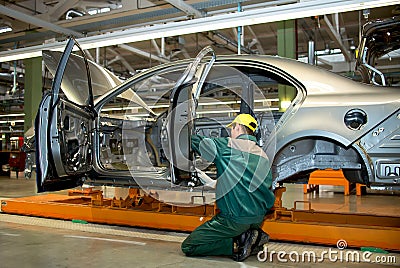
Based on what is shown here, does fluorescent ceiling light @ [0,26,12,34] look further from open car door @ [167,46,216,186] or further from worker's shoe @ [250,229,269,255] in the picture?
worker's shoe @ [250,229,269,255]

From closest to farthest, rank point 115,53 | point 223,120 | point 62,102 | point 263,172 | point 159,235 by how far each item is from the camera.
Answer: point 263,172 < point 62,102 < point 223,120 < point 159,235 < point 115,53

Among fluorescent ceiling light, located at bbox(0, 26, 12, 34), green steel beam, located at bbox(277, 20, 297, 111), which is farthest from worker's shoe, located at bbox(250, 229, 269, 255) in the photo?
fluorescent ceiling light, located at bbox(0, 26, 12, 34)

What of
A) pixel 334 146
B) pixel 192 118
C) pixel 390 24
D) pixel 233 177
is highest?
pixel 390 24

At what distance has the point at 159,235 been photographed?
450cm

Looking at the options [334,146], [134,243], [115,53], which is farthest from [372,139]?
[115,53]

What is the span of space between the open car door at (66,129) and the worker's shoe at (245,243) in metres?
1.63

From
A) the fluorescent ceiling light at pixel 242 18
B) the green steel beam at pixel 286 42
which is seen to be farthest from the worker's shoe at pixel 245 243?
the green steel beam at pixel 286 42

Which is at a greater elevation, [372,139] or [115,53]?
[115,53]

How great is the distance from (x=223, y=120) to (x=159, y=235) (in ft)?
4.97

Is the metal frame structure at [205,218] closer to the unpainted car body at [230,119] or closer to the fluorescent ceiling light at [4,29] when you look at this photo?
the unpainted car body at [230,119]

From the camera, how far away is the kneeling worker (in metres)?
3.30

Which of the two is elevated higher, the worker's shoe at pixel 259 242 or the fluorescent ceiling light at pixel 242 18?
the fluorescent ceiling light at pixel 242 18

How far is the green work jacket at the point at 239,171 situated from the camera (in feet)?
10.8

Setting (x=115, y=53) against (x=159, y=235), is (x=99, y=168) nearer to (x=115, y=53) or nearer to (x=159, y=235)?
(x=159, y=235)
